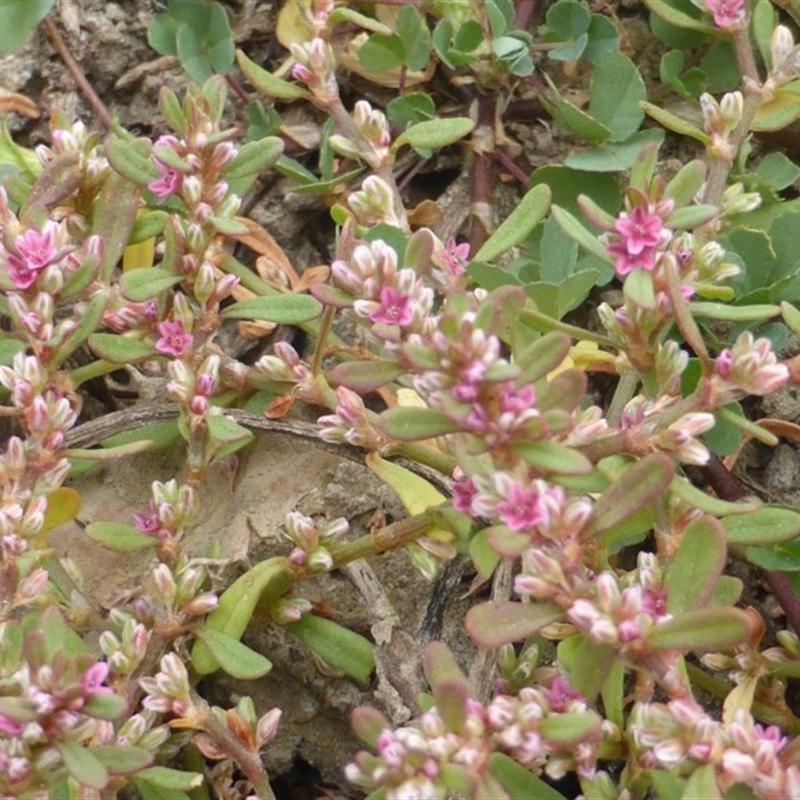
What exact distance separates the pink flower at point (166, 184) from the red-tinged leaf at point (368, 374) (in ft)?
2.06

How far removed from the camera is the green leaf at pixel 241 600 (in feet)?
7.20

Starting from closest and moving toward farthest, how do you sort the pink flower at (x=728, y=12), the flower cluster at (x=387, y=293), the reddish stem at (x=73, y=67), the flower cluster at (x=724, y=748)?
1. the flower cluster at (x=724, y=748)
2. the flower cluster at (x=387, y=293)
3. the pink flower at (x=728, y=12)
4. the reddish stem at (x=73, y=67)

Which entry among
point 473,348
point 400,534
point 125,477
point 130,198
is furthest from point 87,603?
point 473,348

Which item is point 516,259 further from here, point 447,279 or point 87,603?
point 87,603

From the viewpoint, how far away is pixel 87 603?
90.7 inches

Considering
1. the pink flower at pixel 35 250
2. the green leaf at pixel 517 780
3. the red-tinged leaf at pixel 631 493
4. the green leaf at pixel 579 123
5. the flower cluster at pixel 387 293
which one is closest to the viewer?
the red-tinged leaf at pixel 631 493

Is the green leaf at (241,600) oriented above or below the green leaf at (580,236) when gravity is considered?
below

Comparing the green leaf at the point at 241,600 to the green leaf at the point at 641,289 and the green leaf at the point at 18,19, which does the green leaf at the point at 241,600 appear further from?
the green leaf at the point at 18,19

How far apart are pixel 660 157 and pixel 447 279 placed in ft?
2.70

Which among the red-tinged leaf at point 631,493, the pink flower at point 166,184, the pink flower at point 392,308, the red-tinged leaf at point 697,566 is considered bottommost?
the red-tinged leaf at point 697,566

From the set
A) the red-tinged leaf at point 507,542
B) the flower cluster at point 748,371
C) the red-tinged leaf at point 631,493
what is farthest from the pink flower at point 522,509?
the flower cluster at point 748,371

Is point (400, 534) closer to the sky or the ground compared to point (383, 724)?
closer to the ground

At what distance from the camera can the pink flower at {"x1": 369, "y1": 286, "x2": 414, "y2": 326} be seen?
1896 mm

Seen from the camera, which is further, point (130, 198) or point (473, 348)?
point (130, 198)
